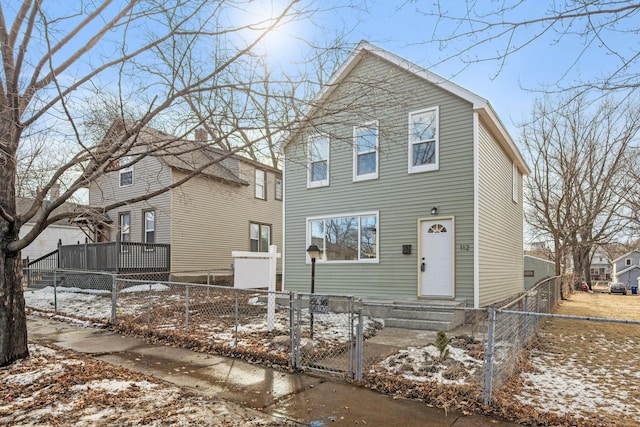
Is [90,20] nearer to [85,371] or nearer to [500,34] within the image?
[85,371]

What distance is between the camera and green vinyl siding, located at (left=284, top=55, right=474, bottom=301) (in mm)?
9867

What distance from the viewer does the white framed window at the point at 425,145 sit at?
1040 centimetres

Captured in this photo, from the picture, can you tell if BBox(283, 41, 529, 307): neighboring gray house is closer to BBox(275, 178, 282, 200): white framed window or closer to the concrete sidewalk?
the concrete sidewalk

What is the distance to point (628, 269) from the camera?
60281mm

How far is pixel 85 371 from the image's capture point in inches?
209

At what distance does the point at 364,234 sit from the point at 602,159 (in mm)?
17069

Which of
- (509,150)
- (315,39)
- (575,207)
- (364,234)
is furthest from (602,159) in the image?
(315,39)

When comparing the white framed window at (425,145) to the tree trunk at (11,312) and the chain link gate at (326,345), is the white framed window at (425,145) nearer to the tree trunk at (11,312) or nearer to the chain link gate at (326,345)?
the chain link gate at (326,345)

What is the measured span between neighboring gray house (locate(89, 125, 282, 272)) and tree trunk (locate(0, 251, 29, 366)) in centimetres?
976

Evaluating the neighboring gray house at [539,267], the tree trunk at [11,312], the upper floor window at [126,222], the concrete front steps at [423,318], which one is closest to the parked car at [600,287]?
the neighboring gray house at [539,267]

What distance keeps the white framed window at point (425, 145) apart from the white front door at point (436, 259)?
1473 millimetres

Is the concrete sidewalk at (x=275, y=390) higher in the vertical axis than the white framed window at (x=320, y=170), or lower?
lower

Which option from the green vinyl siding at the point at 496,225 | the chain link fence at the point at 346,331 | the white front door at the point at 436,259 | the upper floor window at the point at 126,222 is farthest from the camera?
the upper floor window at the point at 126,222

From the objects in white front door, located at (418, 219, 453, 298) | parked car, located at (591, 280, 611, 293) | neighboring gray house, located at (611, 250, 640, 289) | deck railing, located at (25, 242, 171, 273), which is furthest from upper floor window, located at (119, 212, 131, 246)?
neighboring gray house, located at (611, 250, 640, 289)
